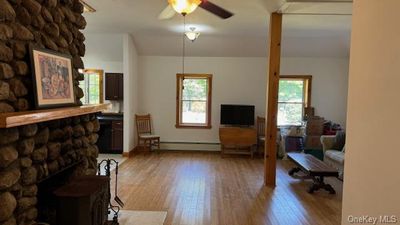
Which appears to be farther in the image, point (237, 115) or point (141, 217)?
point (237, 115)

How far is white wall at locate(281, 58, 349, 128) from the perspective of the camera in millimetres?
7852

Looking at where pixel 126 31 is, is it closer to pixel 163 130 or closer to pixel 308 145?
pixel 163 130

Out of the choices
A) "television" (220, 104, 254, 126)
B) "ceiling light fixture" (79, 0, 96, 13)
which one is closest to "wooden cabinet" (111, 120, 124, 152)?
"television" (220, 104, 254, 126)

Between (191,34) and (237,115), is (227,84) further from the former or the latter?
(191,34)

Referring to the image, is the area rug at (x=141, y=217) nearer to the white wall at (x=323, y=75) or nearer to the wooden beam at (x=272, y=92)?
the wooden beam at (x=272, y=92)

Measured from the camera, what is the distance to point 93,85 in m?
7.77

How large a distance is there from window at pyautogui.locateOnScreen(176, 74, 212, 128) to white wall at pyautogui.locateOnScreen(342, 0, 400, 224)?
625cm

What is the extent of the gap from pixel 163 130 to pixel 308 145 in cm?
348

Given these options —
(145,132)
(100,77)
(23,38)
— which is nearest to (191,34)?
(100,77)


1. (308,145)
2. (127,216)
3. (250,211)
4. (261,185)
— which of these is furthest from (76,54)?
(308,145)

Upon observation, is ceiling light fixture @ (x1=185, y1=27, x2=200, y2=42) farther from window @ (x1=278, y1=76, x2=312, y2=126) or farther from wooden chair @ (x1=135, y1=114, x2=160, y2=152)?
window @ (x1=278, y1=76, x2=312, y2=126)

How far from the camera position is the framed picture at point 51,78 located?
229 cm

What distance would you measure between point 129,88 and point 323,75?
469cm

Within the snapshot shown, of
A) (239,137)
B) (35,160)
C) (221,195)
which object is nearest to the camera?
(35,160)
